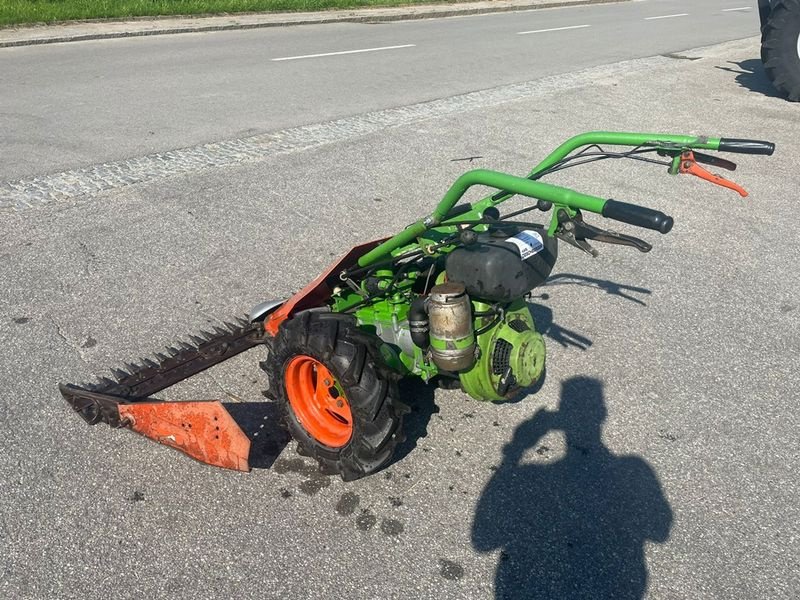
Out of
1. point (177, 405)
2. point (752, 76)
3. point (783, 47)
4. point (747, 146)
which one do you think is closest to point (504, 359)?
point (747, 146)

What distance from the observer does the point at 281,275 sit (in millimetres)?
5059

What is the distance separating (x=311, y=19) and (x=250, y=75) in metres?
5.38

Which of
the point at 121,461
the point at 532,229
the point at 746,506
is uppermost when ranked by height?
the point at 532,229

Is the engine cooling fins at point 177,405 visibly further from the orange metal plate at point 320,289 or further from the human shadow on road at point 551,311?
the human shadow on road at point 551,311

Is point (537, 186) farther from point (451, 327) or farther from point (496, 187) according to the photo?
point (451, 327)

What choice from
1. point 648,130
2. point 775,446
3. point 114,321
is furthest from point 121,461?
point 648,130

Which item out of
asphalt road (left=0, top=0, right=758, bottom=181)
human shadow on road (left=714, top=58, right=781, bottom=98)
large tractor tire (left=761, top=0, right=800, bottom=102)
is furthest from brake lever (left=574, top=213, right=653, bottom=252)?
human shadow on road (left=714, top=58, right=781, bottom=98)

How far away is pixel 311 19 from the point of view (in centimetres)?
1488

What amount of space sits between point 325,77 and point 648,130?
4.42m

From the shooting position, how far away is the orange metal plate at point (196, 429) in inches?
124

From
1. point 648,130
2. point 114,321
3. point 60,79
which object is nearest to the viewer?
point 114,321

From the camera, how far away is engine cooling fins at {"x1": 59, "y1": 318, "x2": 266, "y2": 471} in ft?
10.4

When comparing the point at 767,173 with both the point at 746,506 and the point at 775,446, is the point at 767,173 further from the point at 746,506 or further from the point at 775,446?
the point at 746,506

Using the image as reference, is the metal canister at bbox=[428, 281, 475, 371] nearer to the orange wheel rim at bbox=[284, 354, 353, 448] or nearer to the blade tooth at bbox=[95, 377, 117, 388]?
the orange wheel rim at bbox=[284, 354, 353, 448]
